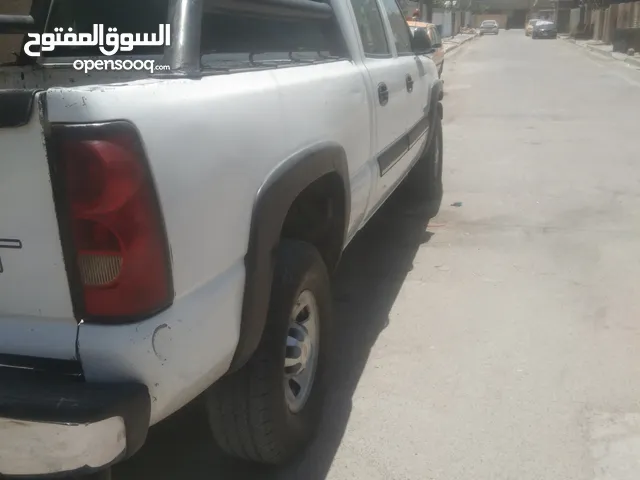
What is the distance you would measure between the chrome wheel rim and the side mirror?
309 centimetres

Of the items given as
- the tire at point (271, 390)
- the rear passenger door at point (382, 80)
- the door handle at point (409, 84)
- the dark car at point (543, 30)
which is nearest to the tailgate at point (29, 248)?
the tire at point (271, 390)

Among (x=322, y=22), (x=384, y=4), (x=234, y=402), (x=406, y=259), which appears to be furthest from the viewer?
(x=406, y=259)

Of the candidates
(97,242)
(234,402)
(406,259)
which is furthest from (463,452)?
(406,259)

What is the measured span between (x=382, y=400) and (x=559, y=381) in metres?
0.88

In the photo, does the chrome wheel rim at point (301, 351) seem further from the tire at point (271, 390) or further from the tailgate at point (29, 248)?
the tailgate at point (29, 248)

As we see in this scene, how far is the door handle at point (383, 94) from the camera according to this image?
3.67 meters

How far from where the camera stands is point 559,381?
11.2 ft

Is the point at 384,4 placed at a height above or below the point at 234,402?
above

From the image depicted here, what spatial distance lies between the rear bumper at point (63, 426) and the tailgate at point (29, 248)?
4.4 inches

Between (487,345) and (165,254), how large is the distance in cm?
246

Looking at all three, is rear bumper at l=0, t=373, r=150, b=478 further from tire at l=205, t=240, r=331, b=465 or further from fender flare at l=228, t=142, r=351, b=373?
tire at l=205, t=240, r=331, b=465

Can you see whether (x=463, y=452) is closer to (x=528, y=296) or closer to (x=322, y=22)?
(x=528, y=296)

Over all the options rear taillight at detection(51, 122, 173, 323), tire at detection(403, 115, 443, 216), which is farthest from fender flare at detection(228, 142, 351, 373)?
tire at detection(403, 115, 443, 216)

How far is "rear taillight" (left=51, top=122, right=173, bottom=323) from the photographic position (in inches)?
64.9
